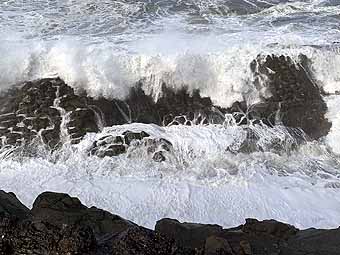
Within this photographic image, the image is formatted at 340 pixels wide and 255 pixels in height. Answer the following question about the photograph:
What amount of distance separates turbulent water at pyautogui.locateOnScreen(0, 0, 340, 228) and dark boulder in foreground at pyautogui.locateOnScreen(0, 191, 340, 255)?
1770mm

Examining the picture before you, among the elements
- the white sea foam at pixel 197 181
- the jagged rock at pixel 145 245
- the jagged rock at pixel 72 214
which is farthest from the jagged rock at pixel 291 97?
the jagged rock at pixel 145 245

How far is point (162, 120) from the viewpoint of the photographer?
11859 mm

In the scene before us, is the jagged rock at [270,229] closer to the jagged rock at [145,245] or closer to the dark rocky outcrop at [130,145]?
the jagged rock at [145,245]

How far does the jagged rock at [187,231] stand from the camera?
7273 millimetres

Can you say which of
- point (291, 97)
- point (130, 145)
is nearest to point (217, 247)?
point (130, 145)

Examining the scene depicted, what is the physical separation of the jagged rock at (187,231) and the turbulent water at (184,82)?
1602 millimetres

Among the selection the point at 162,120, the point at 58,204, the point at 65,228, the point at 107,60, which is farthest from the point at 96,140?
the point at 65,228

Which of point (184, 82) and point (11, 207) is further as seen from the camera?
point (184, 82)

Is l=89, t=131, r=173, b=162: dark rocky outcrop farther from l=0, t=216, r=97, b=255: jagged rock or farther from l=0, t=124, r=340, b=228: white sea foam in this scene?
l=0, t=216, r=97, b=255: jagged rock

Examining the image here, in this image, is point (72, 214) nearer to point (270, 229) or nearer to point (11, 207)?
point (11, 207)

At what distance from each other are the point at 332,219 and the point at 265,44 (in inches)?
219

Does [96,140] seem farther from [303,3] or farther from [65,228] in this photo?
[303,3]

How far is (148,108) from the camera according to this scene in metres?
12.1

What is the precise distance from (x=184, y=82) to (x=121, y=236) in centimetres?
722
